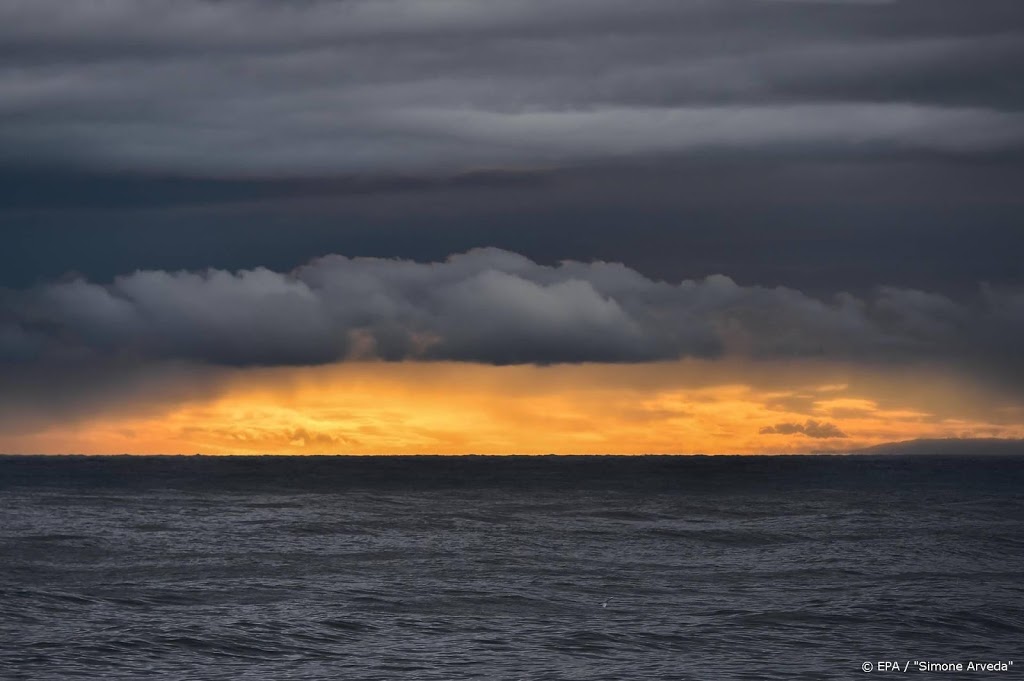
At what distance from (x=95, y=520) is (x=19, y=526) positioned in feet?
19.3

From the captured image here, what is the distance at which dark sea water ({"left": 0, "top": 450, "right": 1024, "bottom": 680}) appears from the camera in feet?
96.2

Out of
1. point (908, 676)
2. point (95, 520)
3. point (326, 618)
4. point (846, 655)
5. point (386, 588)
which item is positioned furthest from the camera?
point (95, 520)

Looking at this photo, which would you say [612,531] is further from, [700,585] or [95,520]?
[95,520]

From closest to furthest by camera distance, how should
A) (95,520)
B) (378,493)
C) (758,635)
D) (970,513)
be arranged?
(758,635)
(95,520)
(970,513)
(378,493)

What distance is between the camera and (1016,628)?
3384 centimetres

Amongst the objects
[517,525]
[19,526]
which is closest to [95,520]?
[19,526]

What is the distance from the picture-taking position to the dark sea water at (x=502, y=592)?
29312 millimetres

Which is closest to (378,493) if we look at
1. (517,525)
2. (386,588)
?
(517,525)

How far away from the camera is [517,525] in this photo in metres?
70.7

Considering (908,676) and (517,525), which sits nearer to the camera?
(908,676)

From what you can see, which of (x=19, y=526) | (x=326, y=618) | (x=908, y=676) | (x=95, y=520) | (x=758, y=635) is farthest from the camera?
(x=95, y=520)

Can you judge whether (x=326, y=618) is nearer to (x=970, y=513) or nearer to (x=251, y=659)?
(x=251, y=659)

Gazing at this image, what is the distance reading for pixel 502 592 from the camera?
40344 millimetres

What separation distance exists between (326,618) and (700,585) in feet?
49.2
